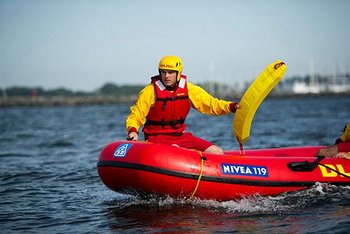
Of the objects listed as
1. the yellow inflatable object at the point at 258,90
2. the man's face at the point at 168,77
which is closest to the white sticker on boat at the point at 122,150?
the man's face at the point at 168,77

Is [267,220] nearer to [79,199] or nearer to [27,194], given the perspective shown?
[79,199]

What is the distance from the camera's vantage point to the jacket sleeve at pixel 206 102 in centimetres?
721

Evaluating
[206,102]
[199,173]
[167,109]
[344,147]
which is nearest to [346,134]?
[344,147]

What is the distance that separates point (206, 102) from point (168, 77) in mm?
674

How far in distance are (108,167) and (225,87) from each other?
103629 mm

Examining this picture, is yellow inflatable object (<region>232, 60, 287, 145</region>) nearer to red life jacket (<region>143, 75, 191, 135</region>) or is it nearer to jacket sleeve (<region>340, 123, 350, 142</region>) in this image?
red life jacket (<region>143, 75, 191, 135</region>)

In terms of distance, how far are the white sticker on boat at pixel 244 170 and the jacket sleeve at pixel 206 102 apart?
2.96ft

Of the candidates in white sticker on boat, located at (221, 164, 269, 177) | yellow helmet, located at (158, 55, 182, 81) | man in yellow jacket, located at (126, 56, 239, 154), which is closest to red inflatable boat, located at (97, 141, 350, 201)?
white sticker on boat, located at (221, 164, 269, 177)

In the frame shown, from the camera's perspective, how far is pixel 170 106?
7141 mm

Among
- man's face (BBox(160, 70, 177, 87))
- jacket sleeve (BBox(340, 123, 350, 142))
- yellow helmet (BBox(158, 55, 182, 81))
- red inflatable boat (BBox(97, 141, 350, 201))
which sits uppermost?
yellow helmet (BBox(158, 55, 182, 81))

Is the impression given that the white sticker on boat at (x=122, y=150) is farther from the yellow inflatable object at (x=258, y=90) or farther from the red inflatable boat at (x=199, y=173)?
the yellow inflatable object at (x=258, y=90)

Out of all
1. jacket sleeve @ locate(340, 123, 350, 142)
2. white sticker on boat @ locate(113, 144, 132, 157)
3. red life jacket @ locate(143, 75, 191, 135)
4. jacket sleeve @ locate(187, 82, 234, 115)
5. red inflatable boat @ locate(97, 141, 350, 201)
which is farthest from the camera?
jacket sleeve @ locate(340, 123, 350, 142)

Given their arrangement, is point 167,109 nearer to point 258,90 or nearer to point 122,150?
point 122,150

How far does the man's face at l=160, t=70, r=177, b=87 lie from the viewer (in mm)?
7016
